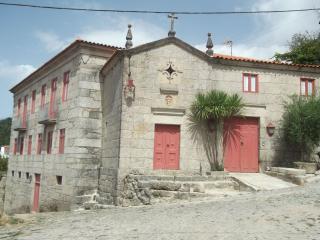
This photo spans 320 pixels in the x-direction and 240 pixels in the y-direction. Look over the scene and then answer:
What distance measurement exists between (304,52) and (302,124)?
1546cm

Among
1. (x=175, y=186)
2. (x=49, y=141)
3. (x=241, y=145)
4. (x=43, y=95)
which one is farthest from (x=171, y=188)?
(x=43, y=95)

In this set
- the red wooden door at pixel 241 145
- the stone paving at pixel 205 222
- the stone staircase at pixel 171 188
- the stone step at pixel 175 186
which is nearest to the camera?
the stone paving at pixel 205 222

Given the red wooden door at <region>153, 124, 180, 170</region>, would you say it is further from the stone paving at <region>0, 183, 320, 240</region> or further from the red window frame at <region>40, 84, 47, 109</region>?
the red window frame at <region>40, 84, 47, 109</region>

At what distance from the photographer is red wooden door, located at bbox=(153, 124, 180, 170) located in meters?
12.9

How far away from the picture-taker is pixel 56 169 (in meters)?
17.0

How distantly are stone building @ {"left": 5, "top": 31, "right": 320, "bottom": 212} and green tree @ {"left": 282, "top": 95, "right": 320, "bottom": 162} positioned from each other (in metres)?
0.37

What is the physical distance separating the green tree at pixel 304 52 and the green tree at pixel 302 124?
13.4m

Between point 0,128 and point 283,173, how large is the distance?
3112 inches

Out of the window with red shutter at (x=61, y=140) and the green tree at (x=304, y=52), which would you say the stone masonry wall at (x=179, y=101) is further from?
the green tree at (x=304, y=52)

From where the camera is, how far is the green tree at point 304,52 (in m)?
26.6

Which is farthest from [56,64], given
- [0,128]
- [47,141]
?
[0,128]

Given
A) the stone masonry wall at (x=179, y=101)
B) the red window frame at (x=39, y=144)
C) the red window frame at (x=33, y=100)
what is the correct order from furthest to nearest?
the red window frame at (x=33, y=100), the red window frame at (x=39, y=144), the stone masonry wall at (x=179, y=101)

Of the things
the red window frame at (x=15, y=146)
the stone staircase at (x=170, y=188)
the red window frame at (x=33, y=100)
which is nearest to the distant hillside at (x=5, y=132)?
the red window frame at (x=15, y=146)

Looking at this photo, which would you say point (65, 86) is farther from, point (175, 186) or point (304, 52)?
point (304, 52)
